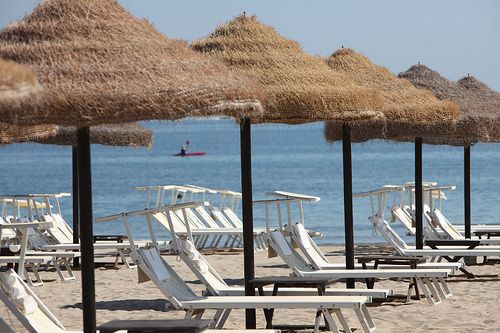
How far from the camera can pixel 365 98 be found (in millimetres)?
8352

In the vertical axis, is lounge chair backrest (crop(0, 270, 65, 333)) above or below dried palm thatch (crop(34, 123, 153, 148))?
below

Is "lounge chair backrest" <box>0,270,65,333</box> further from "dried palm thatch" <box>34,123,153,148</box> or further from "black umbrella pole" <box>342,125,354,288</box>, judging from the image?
"dried palm thatch" <box>34,123,153,148</box>

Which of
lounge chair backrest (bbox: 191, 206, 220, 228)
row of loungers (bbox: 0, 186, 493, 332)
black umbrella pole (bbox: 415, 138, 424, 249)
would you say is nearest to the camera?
row of loungers (bbox: 0, 186, 493, 332)

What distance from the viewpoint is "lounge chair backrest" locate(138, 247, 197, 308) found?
7.34 metres

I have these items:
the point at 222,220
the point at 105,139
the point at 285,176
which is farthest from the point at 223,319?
the point at 285,176

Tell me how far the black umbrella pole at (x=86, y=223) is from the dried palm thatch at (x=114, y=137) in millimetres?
7120

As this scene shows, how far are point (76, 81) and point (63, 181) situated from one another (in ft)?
163

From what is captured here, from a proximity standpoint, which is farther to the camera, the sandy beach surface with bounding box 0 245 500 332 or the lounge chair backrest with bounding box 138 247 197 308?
the sandy beach surface with bounding box 0 245 500 332

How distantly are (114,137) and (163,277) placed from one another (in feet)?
19.6

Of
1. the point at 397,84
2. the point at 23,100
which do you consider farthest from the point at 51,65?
the point at 397,84

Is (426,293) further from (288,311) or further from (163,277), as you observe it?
(163,277)

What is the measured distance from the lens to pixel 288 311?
372 inches

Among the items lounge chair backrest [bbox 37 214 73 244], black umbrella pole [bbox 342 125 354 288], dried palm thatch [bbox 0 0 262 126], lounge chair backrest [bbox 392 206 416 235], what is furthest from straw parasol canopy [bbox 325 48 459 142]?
dried palm thatch [bbox 0 0 262 126]

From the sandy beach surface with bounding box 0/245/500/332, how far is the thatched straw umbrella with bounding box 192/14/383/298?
1.49 m
